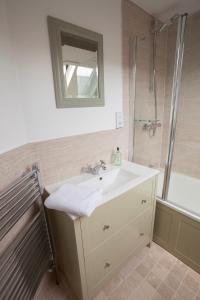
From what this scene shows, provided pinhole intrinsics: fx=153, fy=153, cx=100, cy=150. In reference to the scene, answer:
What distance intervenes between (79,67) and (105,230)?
3.95ft

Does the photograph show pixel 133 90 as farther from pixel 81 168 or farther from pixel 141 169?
pixel 81 168

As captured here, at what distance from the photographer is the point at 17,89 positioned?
0.94m

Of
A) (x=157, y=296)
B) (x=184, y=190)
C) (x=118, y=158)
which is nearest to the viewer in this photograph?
(x=157, y=296)

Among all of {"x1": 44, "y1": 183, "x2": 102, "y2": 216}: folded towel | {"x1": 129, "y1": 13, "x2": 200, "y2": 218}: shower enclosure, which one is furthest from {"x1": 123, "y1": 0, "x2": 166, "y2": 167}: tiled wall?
{"x1": 44, "y1": 183, "x2": 102, "y2": 216}: folded towel

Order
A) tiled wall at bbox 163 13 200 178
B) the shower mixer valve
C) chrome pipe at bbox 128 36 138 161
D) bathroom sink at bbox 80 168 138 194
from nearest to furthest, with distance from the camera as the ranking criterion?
1. bathroom sink at bbox 80 168 138 194
2. chrome pipe at bbox 128 36 138 161
3. tiled wall at bbox 163 13 200 178
4. the shower mixer valve

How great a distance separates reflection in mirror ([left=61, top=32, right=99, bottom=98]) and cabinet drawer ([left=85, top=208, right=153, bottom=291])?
3.68 feet

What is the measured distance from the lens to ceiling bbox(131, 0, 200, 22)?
141cm

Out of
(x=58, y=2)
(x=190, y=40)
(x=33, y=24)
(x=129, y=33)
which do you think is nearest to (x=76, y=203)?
(x=33, y=24)

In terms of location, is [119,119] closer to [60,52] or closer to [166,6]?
[60,52]

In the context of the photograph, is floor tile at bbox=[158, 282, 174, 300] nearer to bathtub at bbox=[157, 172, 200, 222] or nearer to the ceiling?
bathtub at bbox=[157, 172, 200, 222]

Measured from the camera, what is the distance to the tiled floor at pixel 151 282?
3.85 ft

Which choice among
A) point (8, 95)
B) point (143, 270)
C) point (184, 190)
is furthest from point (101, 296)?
point (8, 95)

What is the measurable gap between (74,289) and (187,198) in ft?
5.04

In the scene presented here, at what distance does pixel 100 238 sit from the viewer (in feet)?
3.33
